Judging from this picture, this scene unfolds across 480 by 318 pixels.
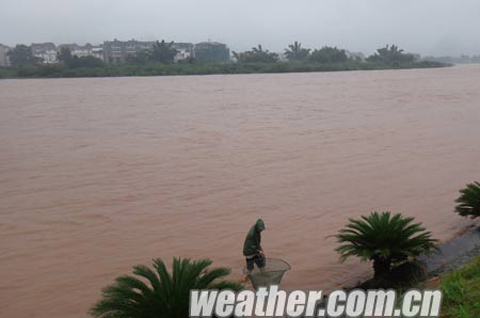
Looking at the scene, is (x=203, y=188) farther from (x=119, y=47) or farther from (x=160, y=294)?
(x=119, y=47)

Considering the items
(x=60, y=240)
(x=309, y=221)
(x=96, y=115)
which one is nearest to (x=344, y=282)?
(x=309, y=221)

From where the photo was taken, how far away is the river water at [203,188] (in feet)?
24.1

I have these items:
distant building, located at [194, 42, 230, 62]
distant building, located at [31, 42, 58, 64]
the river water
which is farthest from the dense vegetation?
the river water

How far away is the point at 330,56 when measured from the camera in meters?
87.4

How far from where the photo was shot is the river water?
7344 millimetres

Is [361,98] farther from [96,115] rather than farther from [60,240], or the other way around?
[60,240]

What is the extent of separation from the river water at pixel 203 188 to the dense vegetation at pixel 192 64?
43122 millimetres

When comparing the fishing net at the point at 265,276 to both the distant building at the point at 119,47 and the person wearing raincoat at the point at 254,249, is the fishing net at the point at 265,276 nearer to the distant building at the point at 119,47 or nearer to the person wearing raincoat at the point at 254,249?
the person wearing raincoat at the point at 254,249

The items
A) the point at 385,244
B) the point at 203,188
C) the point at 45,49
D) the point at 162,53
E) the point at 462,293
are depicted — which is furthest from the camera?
the point at 45,49

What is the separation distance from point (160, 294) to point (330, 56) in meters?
86.3

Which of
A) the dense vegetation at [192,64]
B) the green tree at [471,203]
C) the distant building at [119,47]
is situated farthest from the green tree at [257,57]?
the green tree at [471,203]

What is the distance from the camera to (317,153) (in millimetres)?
15461

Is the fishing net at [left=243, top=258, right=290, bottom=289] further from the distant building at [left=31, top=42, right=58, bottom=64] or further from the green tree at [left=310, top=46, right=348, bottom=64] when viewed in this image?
the distant building at [left=31, top=42, right=58, bottom=64]

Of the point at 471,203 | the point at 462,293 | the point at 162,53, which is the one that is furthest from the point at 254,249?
the point at 162,53
